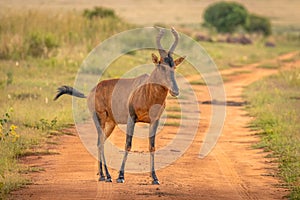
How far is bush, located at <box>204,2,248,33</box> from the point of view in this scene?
46.5 meters

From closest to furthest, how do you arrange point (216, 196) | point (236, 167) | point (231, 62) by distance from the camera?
point (216, 196), point (236, 167), point (231, 62)

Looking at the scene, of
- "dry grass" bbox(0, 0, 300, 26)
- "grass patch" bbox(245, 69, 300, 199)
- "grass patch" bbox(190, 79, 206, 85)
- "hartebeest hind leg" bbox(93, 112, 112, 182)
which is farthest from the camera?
"dry grass" bbox(0, 0, 300, 26)

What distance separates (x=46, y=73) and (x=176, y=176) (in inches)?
438

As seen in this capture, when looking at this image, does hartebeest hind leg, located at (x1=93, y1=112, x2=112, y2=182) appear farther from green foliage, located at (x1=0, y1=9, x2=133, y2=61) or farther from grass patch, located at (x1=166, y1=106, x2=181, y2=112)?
green foliage, located at (x1=0, y1=9, x2=133, y2=61)

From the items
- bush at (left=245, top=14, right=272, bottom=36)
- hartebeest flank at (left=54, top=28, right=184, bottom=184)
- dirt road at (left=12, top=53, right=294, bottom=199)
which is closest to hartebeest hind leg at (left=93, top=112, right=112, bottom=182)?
hartebeest flank at (left=54, top=28, right=184, bottom=184)

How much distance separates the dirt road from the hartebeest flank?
0.35 metres

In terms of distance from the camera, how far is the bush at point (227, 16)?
4650 centimetres

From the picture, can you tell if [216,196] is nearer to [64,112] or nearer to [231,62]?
[64,112]

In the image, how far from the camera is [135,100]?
9070mm

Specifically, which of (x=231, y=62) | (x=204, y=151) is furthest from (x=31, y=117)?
(x=231, y=62)

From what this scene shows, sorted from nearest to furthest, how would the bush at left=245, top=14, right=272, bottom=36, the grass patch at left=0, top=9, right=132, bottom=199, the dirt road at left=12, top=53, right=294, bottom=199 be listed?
the dirt road at left=12, top=53, right=294, bottom=199
the grass patch at left=0, top=9, right=132, bottom=199
the bush at left=245, top=14, right=272, bottom=36

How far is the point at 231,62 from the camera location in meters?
30.6

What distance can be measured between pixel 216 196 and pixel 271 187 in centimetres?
99

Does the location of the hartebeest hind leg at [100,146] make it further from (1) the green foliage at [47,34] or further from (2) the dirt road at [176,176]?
(1) the green foliage at [47,34]
